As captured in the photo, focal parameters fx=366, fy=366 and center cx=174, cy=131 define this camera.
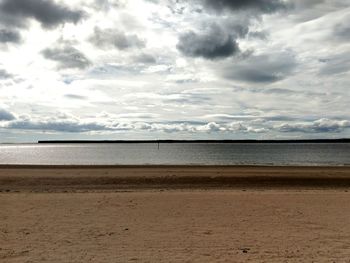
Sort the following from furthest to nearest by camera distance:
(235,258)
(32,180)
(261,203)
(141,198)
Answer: (32,180) → (141,198) → (261,203) → (235,258)

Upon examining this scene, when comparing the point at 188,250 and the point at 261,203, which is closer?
the point at 188,250

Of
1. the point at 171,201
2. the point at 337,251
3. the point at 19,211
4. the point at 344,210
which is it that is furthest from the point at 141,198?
the point at 337,251

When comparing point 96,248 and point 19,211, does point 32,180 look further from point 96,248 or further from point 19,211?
point 96,248

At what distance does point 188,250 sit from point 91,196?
9821mm

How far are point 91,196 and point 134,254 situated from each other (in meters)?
9.66

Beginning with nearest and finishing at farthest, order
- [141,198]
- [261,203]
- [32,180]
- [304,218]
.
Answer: [304,218] < [261,203] < [141,198] < [32,180]

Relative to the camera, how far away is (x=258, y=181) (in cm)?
2598

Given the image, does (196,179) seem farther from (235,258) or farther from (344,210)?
(235,258)

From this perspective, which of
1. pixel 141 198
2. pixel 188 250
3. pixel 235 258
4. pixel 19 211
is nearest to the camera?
pixel 235 258

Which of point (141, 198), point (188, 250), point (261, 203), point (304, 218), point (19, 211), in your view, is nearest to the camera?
point (188, 250)

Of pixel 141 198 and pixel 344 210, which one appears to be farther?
pixel 141 198

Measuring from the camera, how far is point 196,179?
2631 centimetres

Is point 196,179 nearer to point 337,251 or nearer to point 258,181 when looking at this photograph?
point 258,181

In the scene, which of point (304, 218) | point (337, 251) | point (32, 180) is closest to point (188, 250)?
point (337, 251)
